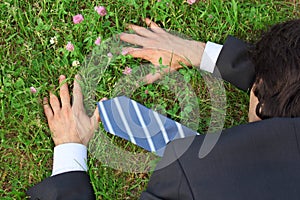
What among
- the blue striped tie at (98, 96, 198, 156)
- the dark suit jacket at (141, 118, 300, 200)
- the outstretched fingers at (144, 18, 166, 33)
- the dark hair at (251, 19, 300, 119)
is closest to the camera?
the dark suit jacket at (141, 118, 300, 200)

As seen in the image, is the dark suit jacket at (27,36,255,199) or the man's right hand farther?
the man's right hand

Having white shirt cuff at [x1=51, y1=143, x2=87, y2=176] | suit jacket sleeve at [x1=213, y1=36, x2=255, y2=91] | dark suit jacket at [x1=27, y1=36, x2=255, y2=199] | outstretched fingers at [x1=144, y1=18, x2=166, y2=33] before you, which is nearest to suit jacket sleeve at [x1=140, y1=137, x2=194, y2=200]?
dark suit jacket at [x1=27, y1=36, x2=255, y2=199]

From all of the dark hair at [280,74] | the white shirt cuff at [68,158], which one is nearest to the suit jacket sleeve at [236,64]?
the dark hair at [280,74]

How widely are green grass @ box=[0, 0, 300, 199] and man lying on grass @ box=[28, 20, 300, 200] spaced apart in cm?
13

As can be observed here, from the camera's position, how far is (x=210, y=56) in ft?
8.56

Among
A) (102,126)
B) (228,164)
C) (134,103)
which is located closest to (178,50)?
Answer: (134,103)

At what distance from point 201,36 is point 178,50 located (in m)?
0.22

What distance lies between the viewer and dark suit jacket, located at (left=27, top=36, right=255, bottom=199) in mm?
1845

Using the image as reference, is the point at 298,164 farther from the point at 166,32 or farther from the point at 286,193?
the point at 166,32

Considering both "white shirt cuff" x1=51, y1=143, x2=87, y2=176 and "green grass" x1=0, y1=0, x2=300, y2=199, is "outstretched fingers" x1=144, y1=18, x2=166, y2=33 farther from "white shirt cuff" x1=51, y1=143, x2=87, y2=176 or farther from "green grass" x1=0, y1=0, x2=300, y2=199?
"white shirt cuff" x1=51, y1=143, x2=87, y2=176

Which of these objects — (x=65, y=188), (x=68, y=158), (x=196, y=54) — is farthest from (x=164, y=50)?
(x=65, y=188)

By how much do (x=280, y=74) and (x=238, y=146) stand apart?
436 millimetres

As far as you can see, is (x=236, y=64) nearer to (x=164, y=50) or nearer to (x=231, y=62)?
(x=231, y=62)

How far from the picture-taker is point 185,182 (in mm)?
1815
